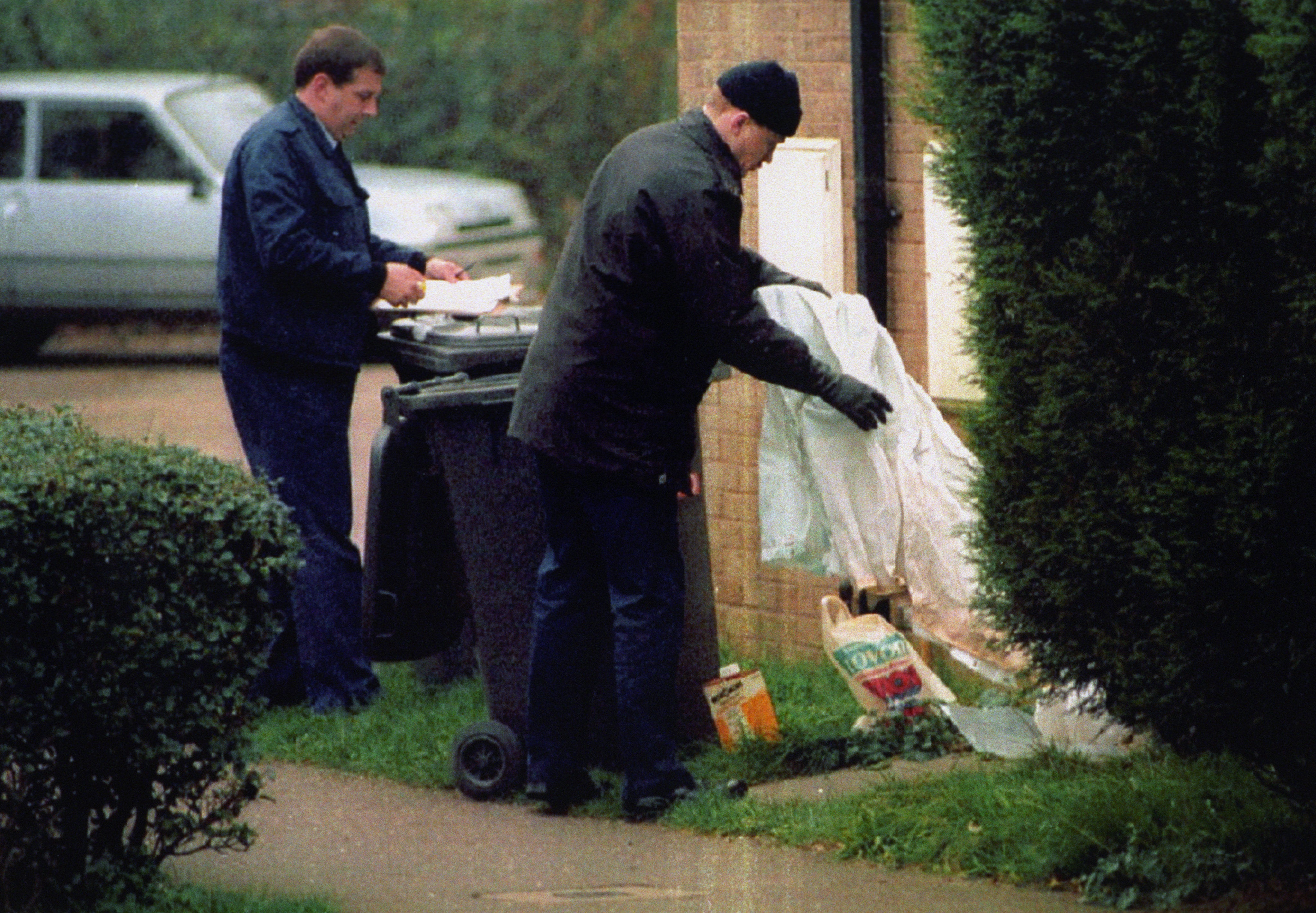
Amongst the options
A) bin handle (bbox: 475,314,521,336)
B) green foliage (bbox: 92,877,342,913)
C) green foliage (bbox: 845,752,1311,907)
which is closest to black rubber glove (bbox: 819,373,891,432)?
green foliage (bbox: 845,752,1311,907)

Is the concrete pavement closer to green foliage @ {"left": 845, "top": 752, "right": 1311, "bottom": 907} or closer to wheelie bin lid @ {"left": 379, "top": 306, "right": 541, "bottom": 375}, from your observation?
green foliage @ {"left": 845, "top": 752, "right": 1311, "bottom": 907}

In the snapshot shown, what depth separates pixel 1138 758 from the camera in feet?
18.9

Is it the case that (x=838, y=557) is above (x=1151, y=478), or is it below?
below

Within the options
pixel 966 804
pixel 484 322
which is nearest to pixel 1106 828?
pixel 966 804

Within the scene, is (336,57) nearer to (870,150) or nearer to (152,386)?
(870,150)

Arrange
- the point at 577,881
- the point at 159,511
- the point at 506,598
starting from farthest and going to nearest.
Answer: the point at 506,598 → the point at 577,881 → the point at 159,511

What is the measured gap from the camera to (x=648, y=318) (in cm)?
595

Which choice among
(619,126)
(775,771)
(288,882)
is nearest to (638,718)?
(775,771)

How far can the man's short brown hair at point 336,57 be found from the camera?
727cm

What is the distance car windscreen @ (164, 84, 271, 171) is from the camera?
16.2 metres

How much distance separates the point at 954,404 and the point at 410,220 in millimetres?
9125

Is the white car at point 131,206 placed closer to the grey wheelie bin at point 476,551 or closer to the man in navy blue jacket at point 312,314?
the man in navy blue jacket at point 312,314

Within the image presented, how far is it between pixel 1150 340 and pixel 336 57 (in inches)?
119

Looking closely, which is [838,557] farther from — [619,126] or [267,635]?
[619,126]
